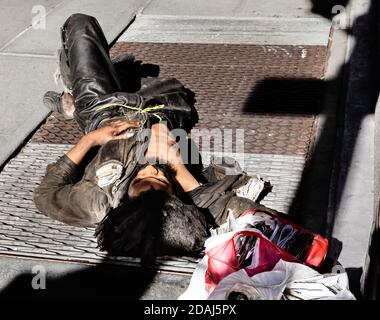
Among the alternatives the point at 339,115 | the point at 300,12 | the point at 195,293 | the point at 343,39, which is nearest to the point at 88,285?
the point at 195,293

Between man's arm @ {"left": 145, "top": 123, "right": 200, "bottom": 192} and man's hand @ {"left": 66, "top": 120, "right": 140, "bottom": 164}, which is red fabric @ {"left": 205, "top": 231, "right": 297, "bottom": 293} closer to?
man's arm @ {"left": 145, "top": 123, "right": 200, "bottom": 192}

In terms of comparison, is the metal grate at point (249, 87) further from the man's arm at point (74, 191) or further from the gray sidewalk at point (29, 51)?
the man's arm at point (74, 191)

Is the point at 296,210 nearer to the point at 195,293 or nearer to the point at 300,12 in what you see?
the point at 195,293

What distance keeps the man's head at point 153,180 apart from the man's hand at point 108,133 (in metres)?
0.39

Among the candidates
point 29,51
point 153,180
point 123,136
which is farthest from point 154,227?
point 29,51

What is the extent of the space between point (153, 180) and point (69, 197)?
0.61m

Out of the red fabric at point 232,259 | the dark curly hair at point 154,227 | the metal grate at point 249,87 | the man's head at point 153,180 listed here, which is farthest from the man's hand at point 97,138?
the red fabric at point 232,259

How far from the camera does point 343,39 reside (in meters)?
6.69

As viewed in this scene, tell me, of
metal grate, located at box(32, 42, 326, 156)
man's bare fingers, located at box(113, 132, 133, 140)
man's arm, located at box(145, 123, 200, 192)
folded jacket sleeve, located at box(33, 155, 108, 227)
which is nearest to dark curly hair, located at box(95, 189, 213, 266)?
folded jacket sleeve, located at box(33, 155, 108, 227)

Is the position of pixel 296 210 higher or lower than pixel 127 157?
lower

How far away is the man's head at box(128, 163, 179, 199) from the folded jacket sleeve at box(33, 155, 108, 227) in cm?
26
